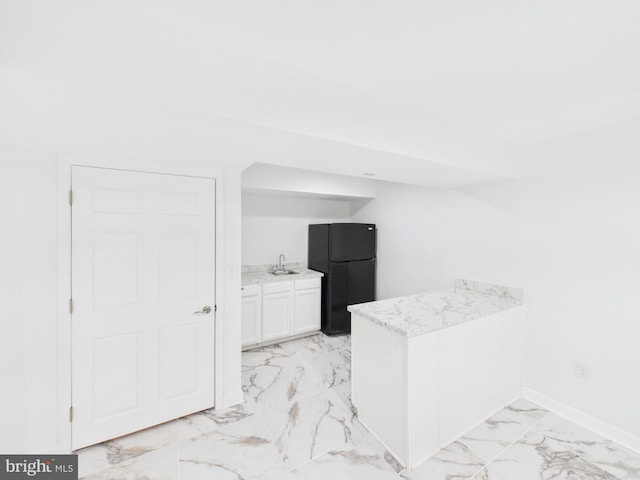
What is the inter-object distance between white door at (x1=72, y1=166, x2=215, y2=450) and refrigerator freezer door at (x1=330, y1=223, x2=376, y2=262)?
1794mm

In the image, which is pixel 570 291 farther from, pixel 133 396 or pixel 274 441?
pixel 133 396

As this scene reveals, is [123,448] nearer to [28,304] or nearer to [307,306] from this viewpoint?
[28,304]

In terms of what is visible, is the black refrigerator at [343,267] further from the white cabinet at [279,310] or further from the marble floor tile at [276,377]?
the marble floor tile at [276,377]

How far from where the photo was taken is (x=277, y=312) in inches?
134

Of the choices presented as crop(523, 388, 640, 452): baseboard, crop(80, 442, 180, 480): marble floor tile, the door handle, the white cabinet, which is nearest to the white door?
the door handle

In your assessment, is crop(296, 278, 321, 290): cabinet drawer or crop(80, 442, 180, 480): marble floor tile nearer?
crop(80, 442, 180, 480): marble floor tile

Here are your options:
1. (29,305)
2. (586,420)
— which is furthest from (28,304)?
(586,420)

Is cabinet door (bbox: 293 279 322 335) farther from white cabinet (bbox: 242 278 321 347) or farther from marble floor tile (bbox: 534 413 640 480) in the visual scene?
marble floor tile (bbox: 534 413 640 480)

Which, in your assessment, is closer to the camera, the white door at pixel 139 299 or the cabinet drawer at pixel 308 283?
the white door at pixel 139 299

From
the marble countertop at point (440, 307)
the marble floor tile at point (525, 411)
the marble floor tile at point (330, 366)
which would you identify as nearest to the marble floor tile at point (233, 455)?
the marble floor tile at point (330, 366)

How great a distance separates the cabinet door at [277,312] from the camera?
334cm

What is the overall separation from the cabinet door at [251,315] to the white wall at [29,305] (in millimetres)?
1647

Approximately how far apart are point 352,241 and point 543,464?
265 cm

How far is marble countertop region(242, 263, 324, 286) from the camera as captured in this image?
3.32 metres
